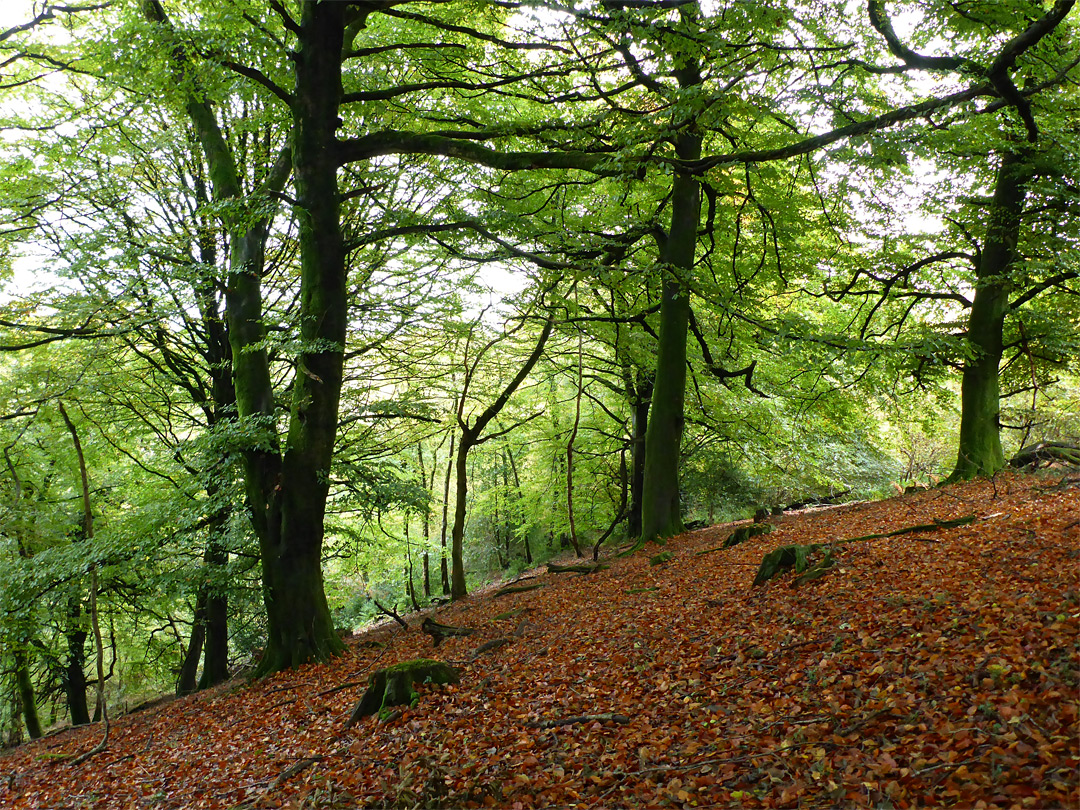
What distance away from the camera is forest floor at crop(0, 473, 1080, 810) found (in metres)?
3.20

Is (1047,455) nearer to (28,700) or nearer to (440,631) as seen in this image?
(440,631)

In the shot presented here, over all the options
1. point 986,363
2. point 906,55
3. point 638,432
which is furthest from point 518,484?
point 906,55

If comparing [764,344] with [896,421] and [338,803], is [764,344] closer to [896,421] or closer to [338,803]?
[896,421]

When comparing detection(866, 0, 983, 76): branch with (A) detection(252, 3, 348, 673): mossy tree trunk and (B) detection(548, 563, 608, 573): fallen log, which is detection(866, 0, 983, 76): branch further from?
(B) detection(548, 563, 608, 573): fallen log

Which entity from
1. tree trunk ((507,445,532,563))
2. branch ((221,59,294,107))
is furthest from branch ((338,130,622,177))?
tree trunk ((507,445,532,563))

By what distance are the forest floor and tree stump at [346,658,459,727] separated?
19 centimetres

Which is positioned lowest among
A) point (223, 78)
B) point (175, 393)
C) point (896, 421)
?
point (896, 421)

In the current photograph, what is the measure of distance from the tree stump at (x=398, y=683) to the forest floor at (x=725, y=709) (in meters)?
0.19

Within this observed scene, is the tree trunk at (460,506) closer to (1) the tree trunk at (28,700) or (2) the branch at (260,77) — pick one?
(2) the branch at (260,77)

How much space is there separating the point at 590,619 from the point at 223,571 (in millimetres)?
6750

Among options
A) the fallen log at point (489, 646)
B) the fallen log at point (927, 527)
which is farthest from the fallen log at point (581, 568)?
the fallen log at point (927, 527)

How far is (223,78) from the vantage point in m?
7.94

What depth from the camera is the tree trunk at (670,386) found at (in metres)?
12.4

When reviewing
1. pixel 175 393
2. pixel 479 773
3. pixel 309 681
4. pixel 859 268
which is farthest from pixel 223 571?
pixel 859 268
